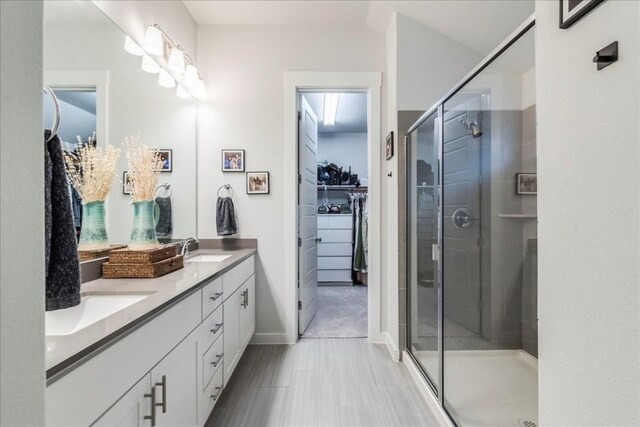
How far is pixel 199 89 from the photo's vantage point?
95.9 inches

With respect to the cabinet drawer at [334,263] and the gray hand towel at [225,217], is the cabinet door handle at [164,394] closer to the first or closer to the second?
the gray hand towel at [225,217]

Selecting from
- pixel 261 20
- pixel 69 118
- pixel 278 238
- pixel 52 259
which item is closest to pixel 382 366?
pixel 278 238

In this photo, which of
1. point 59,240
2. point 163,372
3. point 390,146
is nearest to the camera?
point 59,240

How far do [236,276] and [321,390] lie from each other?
3.04 ft

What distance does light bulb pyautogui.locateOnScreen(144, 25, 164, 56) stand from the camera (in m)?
1.86

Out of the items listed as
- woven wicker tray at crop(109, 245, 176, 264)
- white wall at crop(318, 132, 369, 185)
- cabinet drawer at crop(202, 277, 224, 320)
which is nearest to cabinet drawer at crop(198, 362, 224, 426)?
cabinet drawer at crop(202, 277, 224, 320)

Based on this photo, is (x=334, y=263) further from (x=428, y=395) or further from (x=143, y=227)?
(x=143, y=227)

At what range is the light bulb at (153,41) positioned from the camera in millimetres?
1862

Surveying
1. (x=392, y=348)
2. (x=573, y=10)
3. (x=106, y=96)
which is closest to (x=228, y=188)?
(x=106, y=96)

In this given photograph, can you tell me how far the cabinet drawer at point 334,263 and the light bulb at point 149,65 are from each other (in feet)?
10.5

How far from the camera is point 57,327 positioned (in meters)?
1.04

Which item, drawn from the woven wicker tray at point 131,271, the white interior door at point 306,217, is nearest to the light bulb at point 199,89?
the white interior door at point 306,217

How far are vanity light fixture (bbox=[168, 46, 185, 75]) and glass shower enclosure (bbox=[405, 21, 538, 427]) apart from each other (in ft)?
5.83

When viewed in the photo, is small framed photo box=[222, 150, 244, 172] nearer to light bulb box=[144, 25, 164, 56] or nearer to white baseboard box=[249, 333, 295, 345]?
light bulb box=[144, 25, 164, 56]
